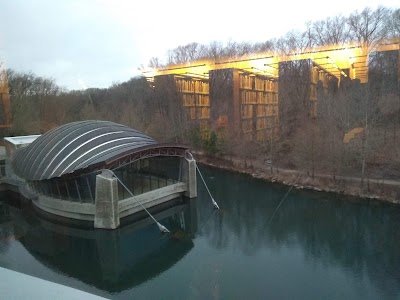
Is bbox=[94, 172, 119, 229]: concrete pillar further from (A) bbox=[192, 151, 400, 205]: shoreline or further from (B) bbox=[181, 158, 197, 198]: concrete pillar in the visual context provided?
(A) bbox=[192, 151, 400, 205]: shoreline

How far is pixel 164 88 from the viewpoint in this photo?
32562 millimetres

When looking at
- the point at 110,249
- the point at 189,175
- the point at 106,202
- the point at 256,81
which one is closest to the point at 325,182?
the point at 189,175

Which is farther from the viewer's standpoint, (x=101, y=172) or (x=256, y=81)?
(x=256, y=81)

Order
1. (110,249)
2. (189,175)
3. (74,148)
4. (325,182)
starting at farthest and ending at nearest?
1. (325,182)
2. (189,175)
3. (74,148)
4. (110,249)

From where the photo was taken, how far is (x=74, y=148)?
15.0 metres

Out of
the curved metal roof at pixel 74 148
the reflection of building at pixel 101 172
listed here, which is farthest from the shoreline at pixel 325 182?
the curved metal roof at pixel 74 148

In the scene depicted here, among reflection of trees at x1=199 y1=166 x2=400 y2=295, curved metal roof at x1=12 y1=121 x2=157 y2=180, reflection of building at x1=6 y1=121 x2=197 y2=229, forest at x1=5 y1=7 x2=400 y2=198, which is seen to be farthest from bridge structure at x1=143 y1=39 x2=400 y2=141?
curved metal roof at x1=12 y1=121 x2=157 y2=180

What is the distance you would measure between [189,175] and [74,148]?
217 inches

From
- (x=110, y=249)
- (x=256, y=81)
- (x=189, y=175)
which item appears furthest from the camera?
(x=256, y=81)

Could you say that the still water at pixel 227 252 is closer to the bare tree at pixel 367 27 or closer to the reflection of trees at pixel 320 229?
the reflection of trees at pixel 320 229

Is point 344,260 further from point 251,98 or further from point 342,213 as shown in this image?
point 251,98

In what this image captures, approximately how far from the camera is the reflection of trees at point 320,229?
36.2ft

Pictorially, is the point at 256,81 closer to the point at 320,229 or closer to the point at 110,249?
the point at 320,229

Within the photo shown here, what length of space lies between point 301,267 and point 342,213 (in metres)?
6.00
